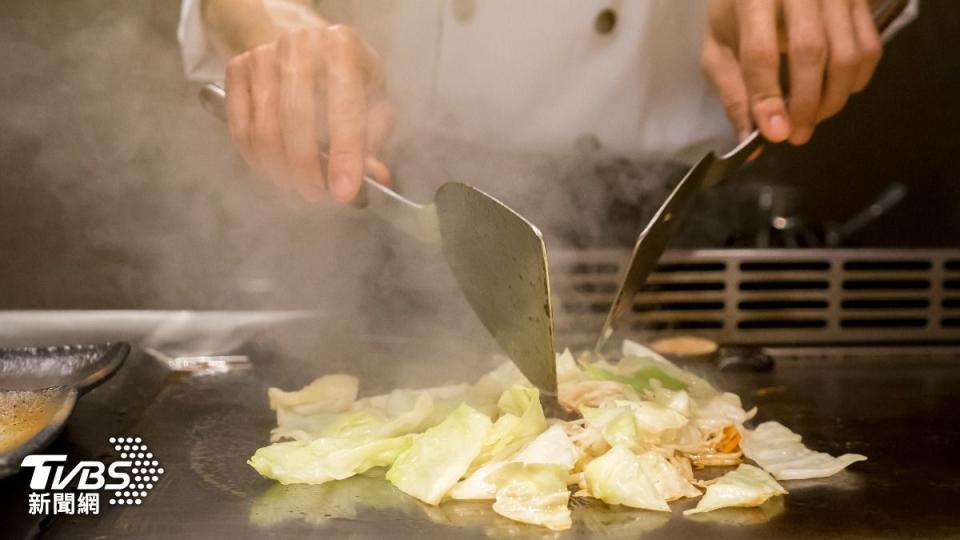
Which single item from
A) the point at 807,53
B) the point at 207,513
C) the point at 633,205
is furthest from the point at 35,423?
the point at 633,205

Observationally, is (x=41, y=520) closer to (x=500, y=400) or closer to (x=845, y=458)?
(x=500, y=400)

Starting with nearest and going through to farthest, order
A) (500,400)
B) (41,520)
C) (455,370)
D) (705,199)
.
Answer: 1. (41,520)
2. (500,400)
3. (455,370)
4. (705,199)

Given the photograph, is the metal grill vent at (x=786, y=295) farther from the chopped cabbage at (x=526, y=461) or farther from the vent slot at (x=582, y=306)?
the chopped cabbage at (x=526, y=461)

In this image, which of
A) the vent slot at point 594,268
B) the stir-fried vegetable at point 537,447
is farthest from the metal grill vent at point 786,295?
the stir-fried vegetable at point 537,447

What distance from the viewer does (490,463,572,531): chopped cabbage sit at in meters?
1.20

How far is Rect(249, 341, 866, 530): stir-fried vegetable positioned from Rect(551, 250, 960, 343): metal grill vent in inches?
16.7

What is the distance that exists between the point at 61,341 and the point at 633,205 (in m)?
1.71

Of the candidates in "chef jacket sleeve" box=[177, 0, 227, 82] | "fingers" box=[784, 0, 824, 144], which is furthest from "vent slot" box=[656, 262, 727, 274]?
"chef jacket sleeve" box=[177, 0, 227, 82]

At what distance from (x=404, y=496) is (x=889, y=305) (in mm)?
1465

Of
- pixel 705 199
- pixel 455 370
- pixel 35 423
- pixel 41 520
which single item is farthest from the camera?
pixel 705 199

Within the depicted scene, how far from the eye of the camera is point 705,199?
3.21 meters

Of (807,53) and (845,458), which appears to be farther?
(807,53)

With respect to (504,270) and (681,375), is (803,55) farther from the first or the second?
(504,270)

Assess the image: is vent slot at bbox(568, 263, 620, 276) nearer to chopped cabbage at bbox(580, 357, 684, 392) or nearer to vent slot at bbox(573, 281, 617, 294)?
vent slot at bbox(573, 281, 617, 294)
